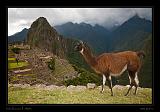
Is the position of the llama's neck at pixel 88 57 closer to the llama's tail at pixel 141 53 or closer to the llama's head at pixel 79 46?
the llama's head at pixel 79 46

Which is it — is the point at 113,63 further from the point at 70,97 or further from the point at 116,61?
the point at 70,97

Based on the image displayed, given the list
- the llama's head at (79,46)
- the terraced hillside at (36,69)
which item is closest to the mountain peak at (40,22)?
the terraced hillside at (36,69)

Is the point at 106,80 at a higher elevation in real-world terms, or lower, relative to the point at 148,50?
lower

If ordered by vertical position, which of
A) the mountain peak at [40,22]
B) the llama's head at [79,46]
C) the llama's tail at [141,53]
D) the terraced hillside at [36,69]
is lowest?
the terraced hillside at [36,69]

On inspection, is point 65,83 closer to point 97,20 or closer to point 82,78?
point 82,78

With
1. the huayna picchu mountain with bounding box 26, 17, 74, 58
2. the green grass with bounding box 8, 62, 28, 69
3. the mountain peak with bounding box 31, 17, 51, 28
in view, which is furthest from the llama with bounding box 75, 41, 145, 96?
the green grass with bounding box 8, 62, 28, 69

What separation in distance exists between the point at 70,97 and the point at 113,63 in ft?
2.10

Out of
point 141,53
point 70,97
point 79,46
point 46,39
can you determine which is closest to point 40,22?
point 46,39

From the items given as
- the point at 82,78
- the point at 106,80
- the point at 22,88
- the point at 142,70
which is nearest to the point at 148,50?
the point at 142,70

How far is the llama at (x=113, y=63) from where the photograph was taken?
143 inches

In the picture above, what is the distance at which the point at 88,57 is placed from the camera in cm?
367

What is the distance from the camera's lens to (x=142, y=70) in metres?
3.59

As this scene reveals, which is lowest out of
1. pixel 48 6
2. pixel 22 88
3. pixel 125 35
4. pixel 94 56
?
pixel 22 88
